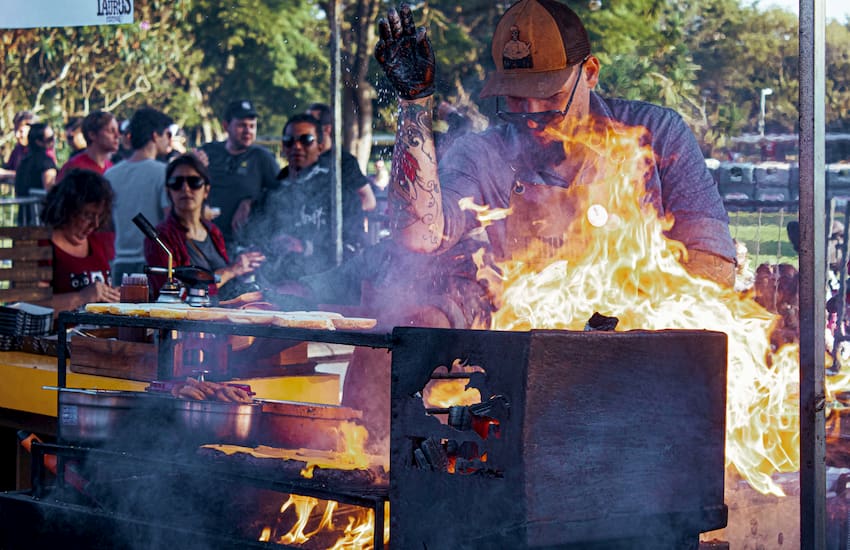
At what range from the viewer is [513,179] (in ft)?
14.1

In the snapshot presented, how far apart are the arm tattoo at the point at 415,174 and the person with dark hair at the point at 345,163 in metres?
4.21

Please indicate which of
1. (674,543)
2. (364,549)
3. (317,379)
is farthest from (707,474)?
(317,379)

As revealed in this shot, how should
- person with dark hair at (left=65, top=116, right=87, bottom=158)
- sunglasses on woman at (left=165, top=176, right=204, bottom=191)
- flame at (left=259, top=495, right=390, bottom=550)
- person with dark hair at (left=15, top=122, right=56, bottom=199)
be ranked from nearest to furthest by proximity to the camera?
1. flame at (left=259, top=495, right=390, bottom=550)
2. sunglasses on woman at (left=165, top=176, right=204, bottom=191)
3. person with dark hair at (left=15, top=122, right=56, bottom=199)
4. person with dark hair at (left=65, top=116, right=87, bottom=158)

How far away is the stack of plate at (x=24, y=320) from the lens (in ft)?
19.6

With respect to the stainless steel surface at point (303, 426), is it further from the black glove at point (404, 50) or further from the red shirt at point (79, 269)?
the red shirt at point (79, 269)

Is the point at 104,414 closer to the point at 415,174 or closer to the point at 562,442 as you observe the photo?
the point at 415,174

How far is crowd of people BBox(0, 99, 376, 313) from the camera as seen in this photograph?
21.6ft

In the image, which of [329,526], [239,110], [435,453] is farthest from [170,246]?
[435,453]

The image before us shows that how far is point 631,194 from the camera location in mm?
4184

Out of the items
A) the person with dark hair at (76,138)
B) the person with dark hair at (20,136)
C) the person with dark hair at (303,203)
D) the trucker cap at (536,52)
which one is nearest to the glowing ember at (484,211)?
the trucker cap at (536,52)

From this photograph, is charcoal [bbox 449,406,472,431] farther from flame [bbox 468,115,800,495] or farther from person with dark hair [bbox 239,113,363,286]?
person with dark hair [bbox 239,113,363,286]

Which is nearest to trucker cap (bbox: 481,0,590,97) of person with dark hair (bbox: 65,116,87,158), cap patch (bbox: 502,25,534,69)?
cap patch (bbox: 502,25,534,69)

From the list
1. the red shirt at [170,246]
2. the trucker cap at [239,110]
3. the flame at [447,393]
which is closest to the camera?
the flame at [447,393]

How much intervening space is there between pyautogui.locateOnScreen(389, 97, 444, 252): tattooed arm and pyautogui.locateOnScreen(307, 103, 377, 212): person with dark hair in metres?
4.18
